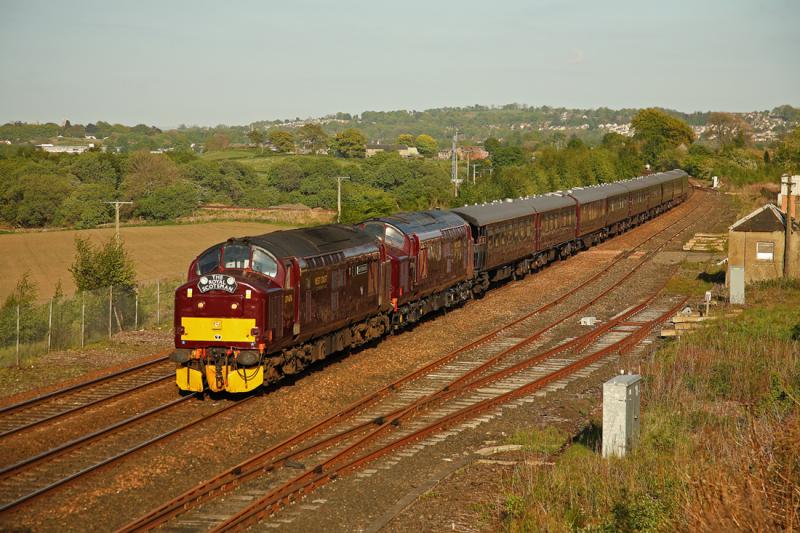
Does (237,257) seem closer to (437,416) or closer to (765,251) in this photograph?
(437,416)

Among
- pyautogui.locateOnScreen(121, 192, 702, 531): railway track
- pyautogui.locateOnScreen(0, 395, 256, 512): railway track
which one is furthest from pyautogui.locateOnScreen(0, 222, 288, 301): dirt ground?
pyautogui.locateOnScreen(0, 395, 256, 512): railway track

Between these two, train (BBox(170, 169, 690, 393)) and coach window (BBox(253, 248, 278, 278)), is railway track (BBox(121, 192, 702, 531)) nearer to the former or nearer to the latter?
train (BBox(170, 169, 690, 393))

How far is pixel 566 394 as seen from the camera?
71.8ft

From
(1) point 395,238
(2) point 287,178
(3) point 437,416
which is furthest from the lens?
(2) point 287,178

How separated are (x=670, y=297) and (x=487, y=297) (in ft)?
23.8

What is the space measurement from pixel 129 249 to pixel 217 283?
5935cm

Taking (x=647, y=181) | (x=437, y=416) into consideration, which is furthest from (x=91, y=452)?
(x=647, y=181)

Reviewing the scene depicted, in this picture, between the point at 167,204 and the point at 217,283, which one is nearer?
the point at 217,283

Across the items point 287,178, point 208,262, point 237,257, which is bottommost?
point 208,262

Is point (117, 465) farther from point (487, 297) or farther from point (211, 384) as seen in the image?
point (487, 297)

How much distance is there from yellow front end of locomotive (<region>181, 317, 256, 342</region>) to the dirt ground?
35006 millimetres

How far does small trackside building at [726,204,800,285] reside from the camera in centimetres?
3959

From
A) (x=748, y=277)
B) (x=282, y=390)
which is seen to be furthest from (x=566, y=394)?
(x=748, y=277)

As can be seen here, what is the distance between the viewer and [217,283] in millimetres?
20625
